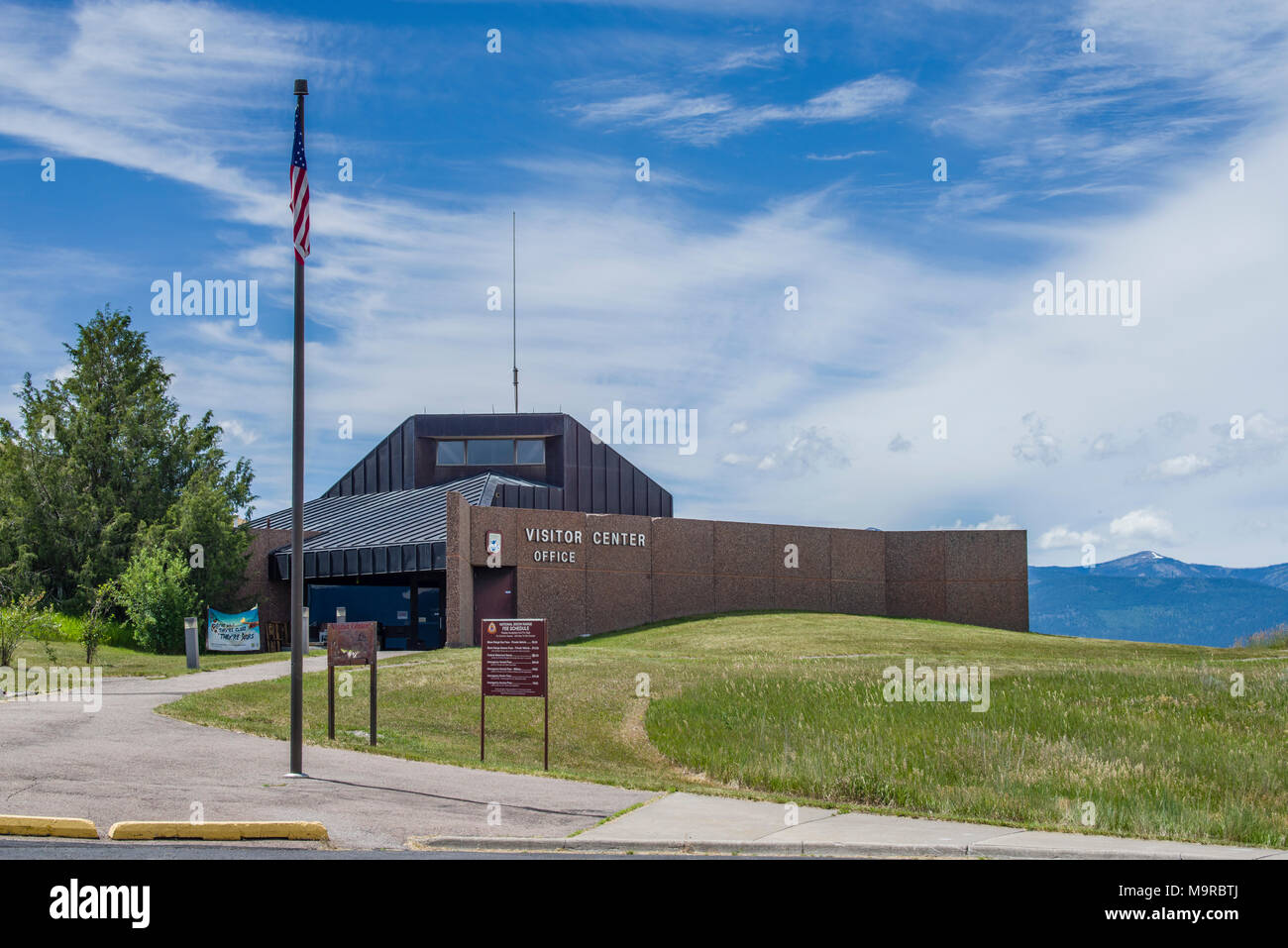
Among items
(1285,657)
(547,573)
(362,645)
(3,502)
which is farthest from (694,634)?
(3,502)

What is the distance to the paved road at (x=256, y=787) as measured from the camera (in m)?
12.0

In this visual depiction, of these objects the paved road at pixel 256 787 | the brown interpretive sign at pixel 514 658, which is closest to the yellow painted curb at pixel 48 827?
the paved road at pixel 256 787

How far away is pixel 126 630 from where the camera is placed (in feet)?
144

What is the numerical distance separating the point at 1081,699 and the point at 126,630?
35.1 metres

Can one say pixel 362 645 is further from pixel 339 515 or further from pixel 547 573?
pixel 339 515

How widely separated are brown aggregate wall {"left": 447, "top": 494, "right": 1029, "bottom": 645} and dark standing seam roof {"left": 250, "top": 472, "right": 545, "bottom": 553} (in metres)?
2.89

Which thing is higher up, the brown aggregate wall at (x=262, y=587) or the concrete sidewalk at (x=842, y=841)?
the brown aggregate wall at (x=262, y=587)

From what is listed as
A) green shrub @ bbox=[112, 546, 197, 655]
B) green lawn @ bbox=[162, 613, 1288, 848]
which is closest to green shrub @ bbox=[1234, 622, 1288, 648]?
green lawn @ bbox=[162, 613, 1288, 848]

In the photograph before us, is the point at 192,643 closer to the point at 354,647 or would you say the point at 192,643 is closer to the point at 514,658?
the point at 354,647

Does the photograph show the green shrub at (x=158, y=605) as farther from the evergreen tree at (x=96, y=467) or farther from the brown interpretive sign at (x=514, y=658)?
the brown interpretive sign at (x=514, y=658)

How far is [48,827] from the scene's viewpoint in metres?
11.0

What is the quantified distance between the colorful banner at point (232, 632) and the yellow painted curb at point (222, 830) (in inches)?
1283

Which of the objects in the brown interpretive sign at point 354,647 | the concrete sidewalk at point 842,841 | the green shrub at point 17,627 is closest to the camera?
the concrete sidewalk at point 842,841
